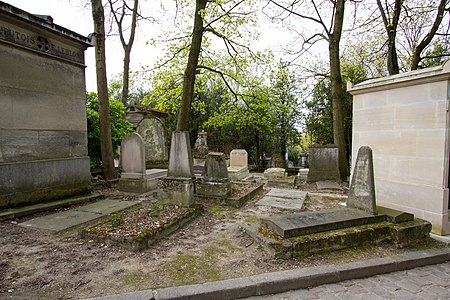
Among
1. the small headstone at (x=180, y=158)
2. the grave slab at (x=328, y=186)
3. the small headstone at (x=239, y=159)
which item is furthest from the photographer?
the small headstone at (x=239, y=159)

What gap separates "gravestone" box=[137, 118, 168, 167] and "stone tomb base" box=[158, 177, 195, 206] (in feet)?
19.6

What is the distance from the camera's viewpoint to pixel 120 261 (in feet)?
10.4

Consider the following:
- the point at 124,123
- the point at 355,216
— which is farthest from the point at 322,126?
the point at 355,216

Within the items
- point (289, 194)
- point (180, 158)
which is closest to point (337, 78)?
point (289, 194)

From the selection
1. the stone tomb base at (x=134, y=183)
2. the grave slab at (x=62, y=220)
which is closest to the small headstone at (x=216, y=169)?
the stone tomb base at (x=134, y=183)

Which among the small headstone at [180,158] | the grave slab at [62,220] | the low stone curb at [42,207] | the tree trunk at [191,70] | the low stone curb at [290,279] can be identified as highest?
the tree trunk at [191,70]

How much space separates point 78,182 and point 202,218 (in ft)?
11.5

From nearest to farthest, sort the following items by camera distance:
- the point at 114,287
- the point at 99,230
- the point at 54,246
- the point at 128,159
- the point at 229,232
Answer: the point at 114,287
the point at 54,246
the point at 99,230
the point at 229,232
the point at 128,159

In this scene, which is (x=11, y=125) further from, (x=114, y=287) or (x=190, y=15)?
(x=190, y=15)

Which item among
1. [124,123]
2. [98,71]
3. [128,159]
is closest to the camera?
[128,159]

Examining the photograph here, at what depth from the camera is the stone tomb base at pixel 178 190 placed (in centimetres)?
540

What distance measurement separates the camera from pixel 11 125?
16.0 ft

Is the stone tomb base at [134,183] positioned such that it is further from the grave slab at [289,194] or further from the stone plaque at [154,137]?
the stone plaque at [154,137]

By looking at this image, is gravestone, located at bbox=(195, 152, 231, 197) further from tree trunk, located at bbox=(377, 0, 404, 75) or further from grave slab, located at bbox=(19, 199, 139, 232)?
tree trunk, located at bbox=(377, 0, 404, 75)
